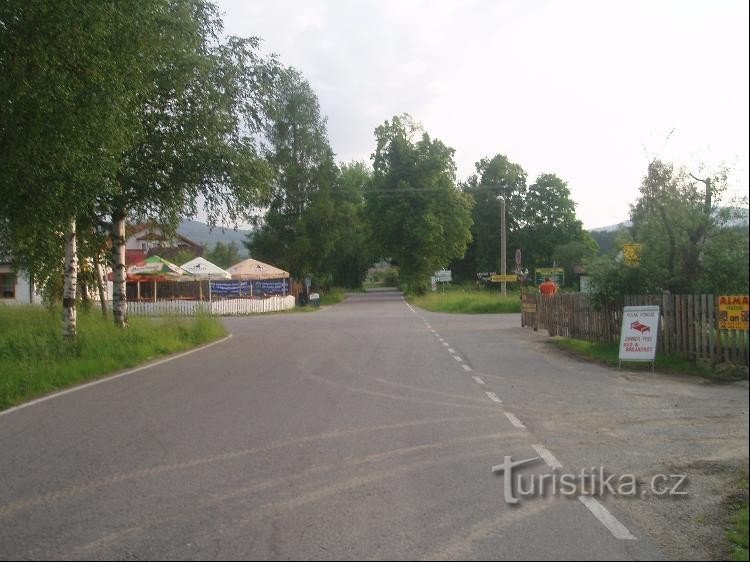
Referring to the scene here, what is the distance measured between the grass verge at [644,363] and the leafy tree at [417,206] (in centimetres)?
4747

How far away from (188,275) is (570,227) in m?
52.0

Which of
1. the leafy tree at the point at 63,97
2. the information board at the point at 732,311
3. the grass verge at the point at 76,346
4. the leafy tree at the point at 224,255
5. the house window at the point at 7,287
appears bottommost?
the grass verge at the point at 76,346

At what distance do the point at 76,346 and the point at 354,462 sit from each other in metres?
11.0

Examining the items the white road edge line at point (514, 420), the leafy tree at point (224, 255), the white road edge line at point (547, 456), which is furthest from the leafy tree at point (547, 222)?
the white road edge line at point (547, 456)

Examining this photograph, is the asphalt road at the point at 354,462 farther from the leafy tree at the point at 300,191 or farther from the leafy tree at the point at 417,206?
the leafy tree at the point at 417,206

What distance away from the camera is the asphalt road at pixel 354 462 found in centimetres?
489

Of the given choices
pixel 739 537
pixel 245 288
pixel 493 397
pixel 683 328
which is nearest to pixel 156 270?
pixel 245 288

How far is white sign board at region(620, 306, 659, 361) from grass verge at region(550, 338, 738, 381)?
0.31 metres

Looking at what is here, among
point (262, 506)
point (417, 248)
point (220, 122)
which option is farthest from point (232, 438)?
point (417, 248)

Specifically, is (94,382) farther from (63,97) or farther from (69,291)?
(63,97)

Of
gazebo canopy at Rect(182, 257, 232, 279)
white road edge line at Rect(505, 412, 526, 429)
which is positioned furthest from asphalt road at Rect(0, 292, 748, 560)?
gazebo canopy at Rect(182, 257, 232, 279)

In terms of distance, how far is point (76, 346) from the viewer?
15.9 m

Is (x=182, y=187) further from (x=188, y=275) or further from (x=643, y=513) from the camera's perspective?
(x=188, y=275)

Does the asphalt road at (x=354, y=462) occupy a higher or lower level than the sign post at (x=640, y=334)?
lower
